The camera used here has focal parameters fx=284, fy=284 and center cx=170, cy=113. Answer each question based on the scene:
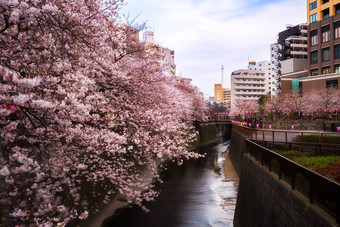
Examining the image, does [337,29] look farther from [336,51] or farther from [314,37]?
[314,37]

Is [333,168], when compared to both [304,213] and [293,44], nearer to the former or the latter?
[304,213]

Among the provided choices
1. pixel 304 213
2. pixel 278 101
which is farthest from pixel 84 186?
pixel 278 101

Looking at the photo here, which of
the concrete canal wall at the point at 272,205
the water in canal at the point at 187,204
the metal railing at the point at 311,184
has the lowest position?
the water in canal at the point at 187,204

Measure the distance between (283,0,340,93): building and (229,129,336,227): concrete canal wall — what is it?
1953 inches

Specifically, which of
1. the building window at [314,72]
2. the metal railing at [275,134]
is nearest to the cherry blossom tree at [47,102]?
the metal railing at [275,134]

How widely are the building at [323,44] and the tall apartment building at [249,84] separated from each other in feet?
204

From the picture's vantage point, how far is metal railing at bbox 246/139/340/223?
17.7 feet

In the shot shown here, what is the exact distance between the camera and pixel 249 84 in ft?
420

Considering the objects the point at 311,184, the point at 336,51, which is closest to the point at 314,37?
the point at 336,51

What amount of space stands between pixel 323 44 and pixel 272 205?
A: 5873 cm

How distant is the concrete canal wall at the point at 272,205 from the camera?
20.7ft

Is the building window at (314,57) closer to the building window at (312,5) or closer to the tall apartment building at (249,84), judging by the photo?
the building window at (312,5)

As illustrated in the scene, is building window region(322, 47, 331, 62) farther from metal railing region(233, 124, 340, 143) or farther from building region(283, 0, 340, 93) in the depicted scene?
metal railing region(233, 124, 340, 143)

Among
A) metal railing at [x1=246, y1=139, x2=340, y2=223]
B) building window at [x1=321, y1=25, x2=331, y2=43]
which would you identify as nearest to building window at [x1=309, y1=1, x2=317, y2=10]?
building window at [x1=321, y1=25, x2=331, y2=43]
